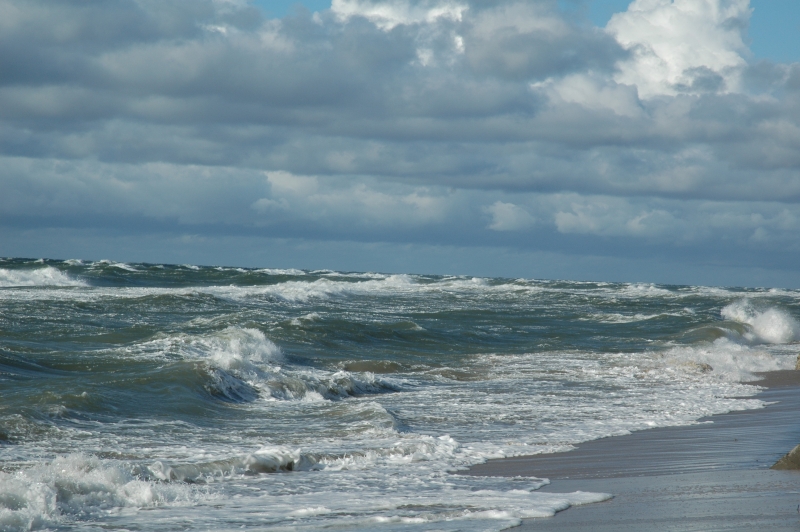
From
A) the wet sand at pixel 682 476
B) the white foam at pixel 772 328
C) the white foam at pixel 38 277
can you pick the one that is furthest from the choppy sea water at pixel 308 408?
the white foam at pixel 38 277

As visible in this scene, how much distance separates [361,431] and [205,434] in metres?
1.53

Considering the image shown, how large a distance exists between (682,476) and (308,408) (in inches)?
202

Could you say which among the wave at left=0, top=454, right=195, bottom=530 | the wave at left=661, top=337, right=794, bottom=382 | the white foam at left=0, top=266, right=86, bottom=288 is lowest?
the wave at left=661, top=337, right=794, bottom=382

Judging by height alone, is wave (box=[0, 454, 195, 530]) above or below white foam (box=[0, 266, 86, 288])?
below

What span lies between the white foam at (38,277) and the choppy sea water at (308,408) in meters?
13.6

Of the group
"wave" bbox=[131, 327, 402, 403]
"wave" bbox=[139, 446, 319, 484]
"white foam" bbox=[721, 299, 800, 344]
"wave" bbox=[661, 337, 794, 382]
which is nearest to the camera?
"wave" bbox=[139, 446, 319, 484]

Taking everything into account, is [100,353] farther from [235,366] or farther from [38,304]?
[38,304]

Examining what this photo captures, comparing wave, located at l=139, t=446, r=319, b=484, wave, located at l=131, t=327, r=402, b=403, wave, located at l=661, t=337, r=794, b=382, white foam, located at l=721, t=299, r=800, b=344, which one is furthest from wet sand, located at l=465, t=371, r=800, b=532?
white foam, located at l=721, t=299, r=800, b=344

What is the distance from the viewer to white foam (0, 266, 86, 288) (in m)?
36.4

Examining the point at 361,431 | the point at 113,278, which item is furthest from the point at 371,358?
the point at 113,278

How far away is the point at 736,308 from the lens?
113ft

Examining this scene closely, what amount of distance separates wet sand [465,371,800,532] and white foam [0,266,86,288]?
32.1 meters

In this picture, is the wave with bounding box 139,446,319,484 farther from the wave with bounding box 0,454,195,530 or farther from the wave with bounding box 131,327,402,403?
the wave with bounding box 131,327,402,403

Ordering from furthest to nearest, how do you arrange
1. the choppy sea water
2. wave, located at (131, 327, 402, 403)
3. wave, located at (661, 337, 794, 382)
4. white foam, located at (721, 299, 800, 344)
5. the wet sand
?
1. white foam, located at (721, 299, 800, 344)
2. wave, located at (661, 337, 794, 382)
3. wave, located at (131, 327, 402, 403)
4. the choppy sea water
5. the wet sand
